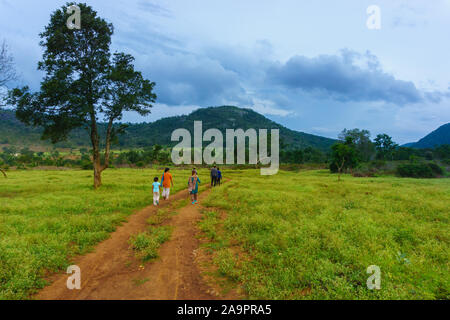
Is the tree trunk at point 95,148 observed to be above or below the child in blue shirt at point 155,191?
above

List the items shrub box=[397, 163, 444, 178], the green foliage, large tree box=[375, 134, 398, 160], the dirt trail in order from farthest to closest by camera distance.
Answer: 1. large tree box=[375, 134, 398, 160]
2. shrub box=[397, 163, 444, 178]
3. the green foliage
4. the dirt trail

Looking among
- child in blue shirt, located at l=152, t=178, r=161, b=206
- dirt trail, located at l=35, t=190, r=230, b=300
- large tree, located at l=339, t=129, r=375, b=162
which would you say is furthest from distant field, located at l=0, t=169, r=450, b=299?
large tree, located at l=339, t=129, r=375, b=162

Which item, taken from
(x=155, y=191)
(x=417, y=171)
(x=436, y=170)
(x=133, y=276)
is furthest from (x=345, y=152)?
(x=133, y=276)

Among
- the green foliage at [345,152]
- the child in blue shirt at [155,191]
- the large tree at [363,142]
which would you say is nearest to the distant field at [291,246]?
the child in blue shirt at [155,191]

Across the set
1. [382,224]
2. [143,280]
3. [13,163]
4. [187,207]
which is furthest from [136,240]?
[13,163]

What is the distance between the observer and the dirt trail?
6.00 meters

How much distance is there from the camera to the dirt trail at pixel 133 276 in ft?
19.7

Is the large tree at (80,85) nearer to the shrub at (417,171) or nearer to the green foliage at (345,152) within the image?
the green foliage at (345,152)

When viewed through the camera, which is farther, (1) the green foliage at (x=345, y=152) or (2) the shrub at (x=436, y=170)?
(2) the shrub at (x=436, y=170)

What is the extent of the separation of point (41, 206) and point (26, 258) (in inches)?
371

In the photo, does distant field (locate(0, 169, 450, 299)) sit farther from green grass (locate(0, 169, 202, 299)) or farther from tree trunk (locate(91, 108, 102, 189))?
tree trunk (locate(91, 108, 102, 189))

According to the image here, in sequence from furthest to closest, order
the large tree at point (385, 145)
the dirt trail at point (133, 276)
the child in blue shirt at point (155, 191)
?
the large tree at point (385, 145) < the child in blue shirt at point (155, 191) < the dirt trail at point (133, 276)

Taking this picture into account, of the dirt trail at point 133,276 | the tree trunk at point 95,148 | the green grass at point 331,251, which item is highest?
the tree trunk at point 95,148
